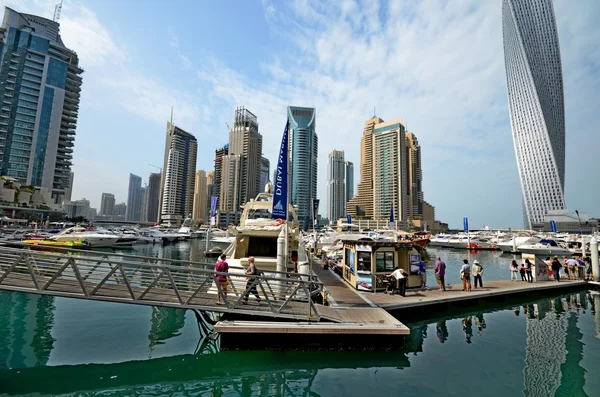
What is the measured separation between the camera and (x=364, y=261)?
14734mm

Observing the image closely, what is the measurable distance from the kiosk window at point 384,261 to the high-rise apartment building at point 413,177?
143 m

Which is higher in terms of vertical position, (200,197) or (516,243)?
(200,197)

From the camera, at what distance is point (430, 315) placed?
544 inches

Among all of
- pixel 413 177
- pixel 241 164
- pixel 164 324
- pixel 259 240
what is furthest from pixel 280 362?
pixel 413 177

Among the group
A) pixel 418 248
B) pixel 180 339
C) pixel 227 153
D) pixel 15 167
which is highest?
pixel 227 153

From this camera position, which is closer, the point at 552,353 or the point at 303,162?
the point at 552,353

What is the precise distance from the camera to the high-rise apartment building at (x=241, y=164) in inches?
6284

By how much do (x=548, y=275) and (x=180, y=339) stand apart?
24054 millimetres

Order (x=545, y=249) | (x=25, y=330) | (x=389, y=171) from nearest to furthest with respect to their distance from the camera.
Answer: (x=25, y=330) < (x=545, y=249) < (x=389, y=171)

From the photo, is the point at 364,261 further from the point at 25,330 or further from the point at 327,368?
the point at 25,330

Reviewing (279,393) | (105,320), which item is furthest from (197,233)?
(279,393)

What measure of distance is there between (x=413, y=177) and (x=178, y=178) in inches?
5358

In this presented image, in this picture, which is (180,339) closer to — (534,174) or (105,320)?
(105,320)

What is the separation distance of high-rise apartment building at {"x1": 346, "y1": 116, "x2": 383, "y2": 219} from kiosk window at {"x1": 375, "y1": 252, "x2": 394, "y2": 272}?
485ft
